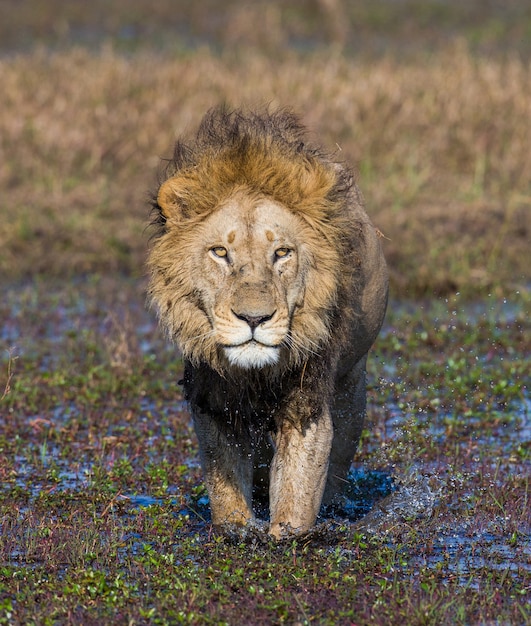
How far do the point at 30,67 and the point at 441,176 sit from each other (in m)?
5.31

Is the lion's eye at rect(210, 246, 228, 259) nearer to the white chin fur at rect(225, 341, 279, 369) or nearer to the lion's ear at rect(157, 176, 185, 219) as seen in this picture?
the lion's ear at rect(157, 176, 185, 219)

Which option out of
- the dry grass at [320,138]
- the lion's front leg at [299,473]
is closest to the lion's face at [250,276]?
the lion's front leg at [299,473]

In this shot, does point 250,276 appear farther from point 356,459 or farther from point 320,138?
point 320,138

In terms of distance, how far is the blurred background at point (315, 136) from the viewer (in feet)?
34.6

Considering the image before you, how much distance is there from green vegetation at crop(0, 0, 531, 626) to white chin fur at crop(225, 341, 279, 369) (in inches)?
32.8

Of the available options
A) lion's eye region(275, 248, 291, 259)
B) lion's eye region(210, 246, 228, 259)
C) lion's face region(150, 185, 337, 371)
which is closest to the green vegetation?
lion's face region(150, 185, 337, 371)

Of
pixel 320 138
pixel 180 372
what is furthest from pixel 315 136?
pixel 180 372

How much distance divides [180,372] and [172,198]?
133 inches

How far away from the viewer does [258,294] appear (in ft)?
13.9

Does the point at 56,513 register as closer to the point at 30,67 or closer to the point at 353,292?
the point at 353,292

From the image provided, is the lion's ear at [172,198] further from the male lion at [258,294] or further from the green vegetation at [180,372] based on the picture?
the green vegetation at [180,372]

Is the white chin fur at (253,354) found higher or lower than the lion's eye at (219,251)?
lower

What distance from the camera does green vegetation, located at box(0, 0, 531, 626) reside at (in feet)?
14.8

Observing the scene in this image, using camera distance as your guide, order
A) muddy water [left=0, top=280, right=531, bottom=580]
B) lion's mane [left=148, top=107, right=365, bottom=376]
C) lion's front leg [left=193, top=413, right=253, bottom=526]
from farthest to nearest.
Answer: muddy water [left=0, top=280, right=531, bottom=580] < lion's front leg [left=193, top=413, right=253, bottom=526] < lion's mane [left=148, top=107, right=365, bottom=376]
